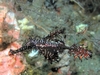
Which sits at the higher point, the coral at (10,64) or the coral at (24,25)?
the coral at (24,25)

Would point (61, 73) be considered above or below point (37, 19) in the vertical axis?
below

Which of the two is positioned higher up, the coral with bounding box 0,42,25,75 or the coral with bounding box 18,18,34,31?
the coral with bounding box 18,18,34,31

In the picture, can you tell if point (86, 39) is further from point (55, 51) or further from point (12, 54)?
point (12, 54)

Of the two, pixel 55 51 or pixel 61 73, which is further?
pixel 61 73

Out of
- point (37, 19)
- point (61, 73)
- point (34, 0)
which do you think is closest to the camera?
point (61, 73)

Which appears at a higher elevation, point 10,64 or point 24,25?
point 24,25

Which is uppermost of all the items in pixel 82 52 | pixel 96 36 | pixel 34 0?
pixel 34 0

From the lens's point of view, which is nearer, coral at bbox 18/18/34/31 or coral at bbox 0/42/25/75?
coral at bbox 0/42/25/75

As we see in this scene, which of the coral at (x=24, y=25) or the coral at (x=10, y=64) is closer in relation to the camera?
the coral at (x=10, y=64)

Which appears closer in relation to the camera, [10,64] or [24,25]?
[10,64]

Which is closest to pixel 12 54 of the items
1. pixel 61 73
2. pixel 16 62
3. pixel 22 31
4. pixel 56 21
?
pixel 16 62

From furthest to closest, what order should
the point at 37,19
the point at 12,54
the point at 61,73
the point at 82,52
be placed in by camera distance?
the point at 37,19 → the point at 61,73 → the point at 12,54 → the point at 82,52
